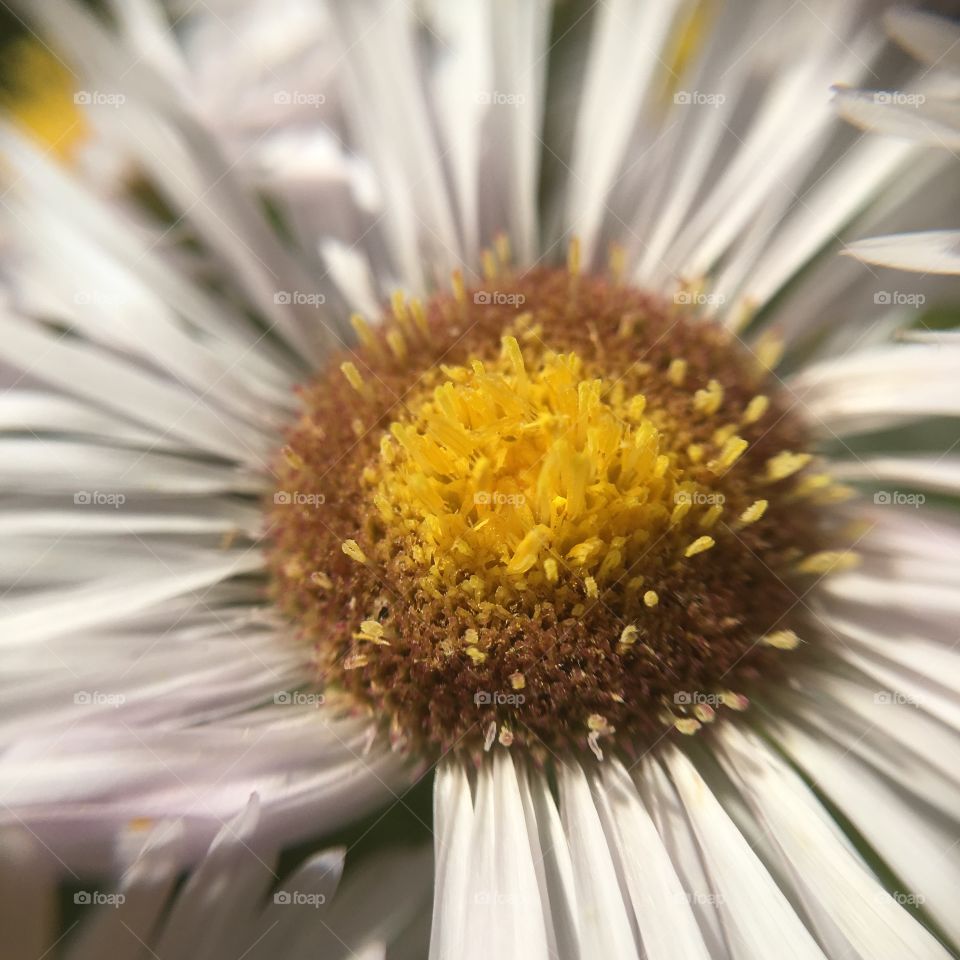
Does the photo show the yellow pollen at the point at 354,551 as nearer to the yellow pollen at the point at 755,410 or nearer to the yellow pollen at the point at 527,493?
the yellow pollen at the point at 527,493

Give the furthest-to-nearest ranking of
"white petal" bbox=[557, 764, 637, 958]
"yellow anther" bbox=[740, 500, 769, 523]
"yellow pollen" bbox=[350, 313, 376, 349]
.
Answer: "yellow pollen" bbox=[350, 313, 376, 349] < "yellow anther" bbox=[740, 500, 769, 523] < "white petal" bbox=[557, 764, 637, 958]

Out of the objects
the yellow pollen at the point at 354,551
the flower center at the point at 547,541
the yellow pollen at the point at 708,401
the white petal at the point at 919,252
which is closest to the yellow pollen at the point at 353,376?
the flower center at the point at 547,541

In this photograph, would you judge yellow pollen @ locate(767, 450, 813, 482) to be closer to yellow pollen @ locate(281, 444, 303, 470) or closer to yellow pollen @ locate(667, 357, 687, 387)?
yellow pollen @ locate(667, 357, 687, 387)

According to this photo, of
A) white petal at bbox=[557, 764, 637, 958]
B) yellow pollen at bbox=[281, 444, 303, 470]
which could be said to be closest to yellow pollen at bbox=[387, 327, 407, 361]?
yellow pollen at bbox=[281, 444, 303, 470]

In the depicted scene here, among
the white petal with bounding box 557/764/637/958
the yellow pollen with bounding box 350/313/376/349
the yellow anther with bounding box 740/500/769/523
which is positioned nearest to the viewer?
the white petal with bounding box 557/764/637/958

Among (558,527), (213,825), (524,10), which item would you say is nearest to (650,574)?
(558,527)

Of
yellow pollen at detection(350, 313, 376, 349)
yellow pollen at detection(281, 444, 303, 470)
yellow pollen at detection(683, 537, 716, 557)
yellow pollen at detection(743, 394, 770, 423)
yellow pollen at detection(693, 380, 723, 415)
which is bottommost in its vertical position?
yellow pollen at detection(683, 537, 716, 557)

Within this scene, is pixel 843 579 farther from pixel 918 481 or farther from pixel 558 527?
pixel 558 527

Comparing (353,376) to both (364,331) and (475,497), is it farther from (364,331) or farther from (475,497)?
(475,497)

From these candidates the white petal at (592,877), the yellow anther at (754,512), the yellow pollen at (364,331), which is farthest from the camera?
the yellow pollen at (364,331)
